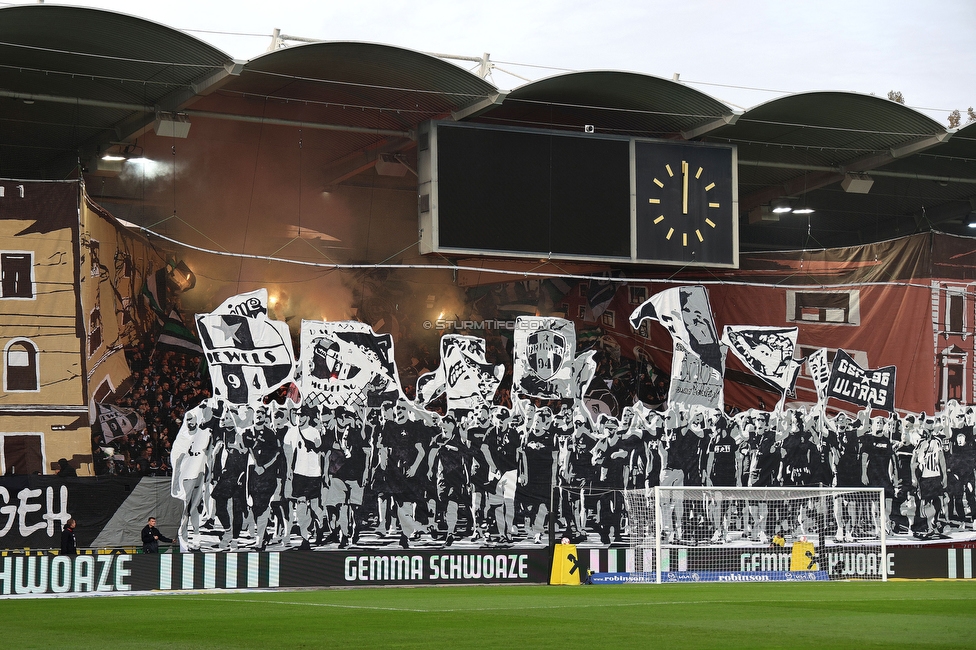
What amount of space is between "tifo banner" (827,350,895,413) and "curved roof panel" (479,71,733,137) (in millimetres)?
6648

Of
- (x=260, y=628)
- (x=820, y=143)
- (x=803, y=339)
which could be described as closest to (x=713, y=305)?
(x=803, y=339)

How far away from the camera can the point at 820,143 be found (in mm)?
29109

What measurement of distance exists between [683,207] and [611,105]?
275 centimetres

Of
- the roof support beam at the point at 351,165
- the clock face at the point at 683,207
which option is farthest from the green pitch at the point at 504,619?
the roof support beam at the point at 351,165

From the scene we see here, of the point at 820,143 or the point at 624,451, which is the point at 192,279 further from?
the point at 820,143

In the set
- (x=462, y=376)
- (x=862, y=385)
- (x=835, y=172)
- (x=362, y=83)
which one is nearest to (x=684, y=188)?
(x=835, y=172)

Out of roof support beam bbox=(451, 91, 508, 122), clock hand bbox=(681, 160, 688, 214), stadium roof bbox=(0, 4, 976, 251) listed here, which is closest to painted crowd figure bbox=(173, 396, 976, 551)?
clock hand bbox=(681, 160, 688, 214)

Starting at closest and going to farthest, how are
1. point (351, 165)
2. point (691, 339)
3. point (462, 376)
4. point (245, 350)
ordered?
point (245, 350), point (462, 376), point (691, 339), point (351, 165)

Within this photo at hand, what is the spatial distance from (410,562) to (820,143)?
1481 cm

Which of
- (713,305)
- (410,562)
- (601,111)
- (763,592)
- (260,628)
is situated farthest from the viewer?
(713,305)

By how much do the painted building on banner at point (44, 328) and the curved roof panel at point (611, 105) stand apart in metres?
9.37

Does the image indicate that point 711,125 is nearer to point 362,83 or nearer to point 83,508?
point 362,83

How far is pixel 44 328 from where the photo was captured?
21922mm

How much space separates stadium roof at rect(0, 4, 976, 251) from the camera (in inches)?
911
